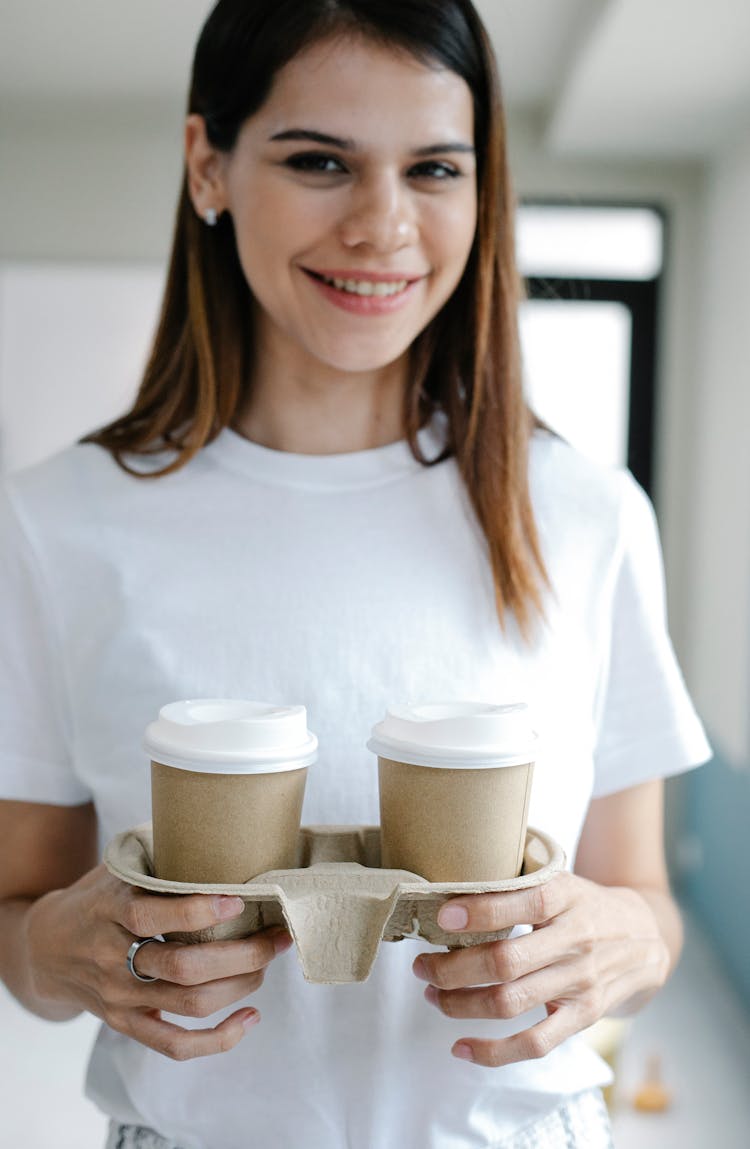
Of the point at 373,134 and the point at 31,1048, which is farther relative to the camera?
the point at 31,1048

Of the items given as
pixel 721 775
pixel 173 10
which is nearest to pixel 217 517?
pixel 173 10

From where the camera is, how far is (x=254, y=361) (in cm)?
107

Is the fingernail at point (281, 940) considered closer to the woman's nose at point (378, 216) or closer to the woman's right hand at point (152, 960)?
the woman's right hand at point (152, 960)

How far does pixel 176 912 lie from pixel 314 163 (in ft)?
1.86

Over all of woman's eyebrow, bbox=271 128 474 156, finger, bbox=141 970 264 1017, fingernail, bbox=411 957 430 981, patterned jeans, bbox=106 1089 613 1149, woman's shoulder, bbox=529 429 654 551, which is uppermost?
woman's eyebrow, bbox=271 128 474 156

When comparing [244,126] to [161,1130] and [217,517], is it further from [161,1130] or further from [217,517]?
[161,1130]

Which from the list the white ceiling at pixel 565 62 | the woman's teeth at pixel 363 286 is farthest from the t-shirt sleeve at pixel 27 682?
the white ceiling at pixel 565 62

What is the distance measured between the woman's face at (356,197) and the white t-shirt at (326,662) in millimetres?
135

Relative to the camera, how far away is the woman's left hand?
0.70 m

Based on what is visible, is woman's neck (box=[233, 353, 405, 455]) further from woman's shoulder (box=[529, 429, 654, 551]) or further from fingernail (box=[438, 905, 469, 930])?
fingernail (box=[438, 905, 469, 930])

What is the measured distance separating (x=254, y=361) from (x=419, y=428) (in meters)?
0.17

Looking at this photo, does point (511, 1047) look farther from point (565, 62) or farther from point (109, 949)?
point (565, 62)

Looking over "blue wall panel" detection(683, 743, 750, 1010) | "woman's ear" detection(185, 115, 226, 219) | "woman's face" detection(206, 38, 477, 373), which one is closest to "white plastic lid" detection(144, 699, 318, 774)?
"woman's face" detection(206, 38, 477, 373)

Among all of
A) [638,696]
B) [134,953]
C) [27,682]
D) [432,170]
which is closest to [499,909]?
[134,953]
